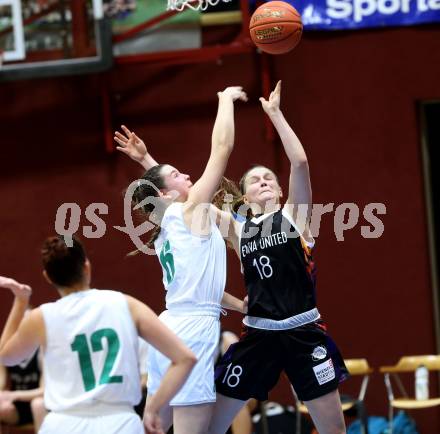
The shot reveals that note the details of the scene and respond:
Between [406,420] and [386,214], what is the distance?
1.87 m

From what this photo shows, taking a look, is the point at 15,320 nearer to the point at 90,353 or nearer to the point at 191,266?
the point at 90,353

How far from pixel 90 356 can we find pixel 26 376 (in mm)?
4113

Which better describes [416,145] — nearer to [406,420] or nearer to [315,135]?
[315,135]

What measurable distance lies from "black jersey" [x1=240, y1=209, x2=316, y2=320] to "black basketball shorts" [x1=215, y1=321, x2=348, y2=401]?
0.39ft

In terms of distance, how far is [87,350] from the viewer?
376 centimetres

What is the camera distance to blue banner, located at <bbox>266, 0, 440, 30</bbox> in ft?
29.0

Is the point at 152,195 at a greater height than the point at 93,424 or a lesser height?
greater

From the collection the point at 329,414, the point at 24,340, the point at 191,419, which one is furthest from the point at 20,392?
the point at 24,340

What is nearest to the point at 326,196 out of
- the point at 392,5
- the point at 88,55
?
the point at 392,5

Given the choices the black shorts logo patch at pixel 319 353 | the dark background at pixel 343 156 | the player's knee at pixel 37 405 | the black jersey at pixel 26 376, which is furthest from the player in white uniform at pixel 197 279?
the dark background at pixel 343 156

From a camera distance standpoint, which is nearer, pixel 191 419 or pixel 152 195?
pixel 191 419

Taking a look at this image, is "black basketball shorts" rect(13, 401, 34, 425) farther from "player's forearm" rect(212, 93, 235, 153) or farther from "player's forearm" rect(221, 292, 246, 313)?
"player's forearm" rect(212, 93, 235, 153)

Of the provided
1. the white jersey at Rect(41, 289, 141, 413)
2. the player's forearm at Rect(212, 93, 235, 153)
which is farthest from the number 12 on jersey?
the player's forearm at Rect(212, 93, 235, 153)

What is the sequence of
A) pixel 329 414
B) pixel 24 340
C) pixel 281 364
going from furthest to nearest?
pixel 281 364, pixel 329 414, pixel 24 340
